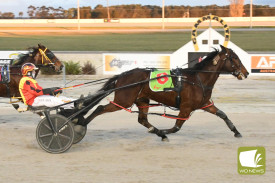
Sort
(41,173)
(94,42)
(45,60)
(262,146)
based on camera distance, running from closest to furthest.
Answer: (41,173), (262,146), (45,60), (94,42)

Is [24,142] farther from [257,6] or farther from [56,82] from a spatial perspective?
[257,6]

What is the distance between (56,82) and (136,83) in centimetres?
1127

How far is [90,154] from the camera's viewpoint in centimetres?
781

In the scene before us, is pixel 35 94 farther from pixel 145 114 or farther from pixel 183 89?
pixel 183 89

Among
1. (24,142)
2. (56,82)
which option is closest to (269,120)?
(24,142)

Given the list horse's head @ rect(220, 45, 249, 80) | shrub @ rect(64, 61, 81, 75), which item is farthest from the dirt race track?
shrub @ rect(64, 61, 81, 75)

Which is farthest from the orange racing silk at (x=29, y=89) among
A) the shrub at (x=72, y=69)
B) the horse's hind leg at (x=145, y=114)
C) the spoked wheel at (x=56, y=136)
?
the shrub at (x=72, y=69)

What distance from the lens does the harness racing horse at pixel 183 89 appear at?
8188 mm

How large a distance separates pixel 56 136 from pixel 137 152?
1.38 metres

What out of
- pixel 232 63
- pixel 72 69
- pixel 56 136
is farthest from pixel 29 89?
pixel 72 69

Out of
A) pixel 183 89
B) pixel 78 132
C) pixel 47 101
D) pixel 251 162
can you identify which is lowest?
pixel 251 162

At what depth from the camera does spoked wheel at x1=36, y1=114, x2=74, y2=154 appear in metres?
7.74

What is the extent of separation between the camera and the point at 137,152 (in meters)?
7.95

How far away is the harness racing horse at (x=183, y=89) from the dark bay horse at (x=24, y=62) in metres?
2.32
